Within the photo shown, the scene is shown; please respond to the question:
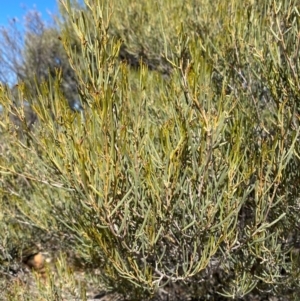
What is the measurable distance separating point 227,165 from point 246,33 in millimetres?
1115

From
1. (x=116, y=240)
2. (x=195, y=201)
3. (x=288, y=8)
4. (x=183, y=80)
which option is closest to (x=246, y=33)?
(x=288, y=8)

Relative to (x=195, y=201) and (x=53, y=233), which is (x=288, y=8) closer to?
(x=195, y=201)

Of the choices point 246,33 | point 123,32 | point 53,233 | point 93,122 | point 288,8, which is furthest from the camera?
point 123,32

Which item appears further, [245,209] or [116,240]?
[245,209]

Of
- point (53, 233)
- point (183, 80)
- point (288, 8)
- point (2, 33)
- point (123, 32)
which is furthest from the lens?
point (2, 33)

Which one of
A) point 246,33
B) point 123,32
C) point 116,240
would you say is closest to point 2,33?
point 123,32

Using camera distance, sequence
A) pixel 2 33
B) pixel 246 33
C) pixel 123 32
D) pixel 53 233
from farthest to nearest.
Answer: pixel 2 33 < pixel 123 32 < pixel 53 233 < pixel 246 33

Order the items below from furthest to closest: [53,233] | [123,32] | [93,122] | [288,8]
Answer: [123,32] < [53,233] < [288,8] < [93,122]

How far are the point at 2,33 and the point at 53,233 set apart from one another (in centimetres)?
630

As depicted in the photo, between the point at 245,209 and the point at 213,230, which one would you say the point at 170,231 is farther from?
the point at 245,209

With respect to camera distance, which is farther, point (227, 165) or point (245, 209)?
point (245, 209)

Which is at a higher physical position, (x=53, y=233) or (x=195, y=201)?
(x=195, y=201)

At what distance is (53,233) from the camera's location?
3166 mm

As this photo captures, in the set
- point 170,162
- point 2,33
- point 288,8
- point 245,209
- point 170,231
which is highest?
point 2,33
